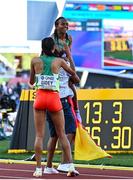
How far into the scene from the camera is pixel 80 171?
383 inches

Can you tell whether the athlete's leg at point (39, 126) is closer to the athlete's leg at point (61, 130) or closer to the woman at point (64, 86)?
the athlete's leg at point (61, 130)

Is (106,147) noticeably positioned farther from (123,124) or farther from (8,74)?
(8,74)

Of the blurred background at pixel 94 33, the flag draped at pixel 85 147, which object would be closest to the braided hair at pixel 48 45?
the flag draped at pixel 85 147

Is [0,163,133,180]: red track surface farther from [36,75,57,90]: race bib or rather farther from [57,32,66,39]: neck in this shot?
[57,32,66,39]: neck

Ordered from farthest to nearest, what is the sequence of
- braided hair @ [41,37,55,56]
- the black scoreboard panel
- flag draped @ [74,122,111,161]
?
the black scoreboard panel
flag draped @ [74,122,111,161]
braided hair @ [41,37,55,56]

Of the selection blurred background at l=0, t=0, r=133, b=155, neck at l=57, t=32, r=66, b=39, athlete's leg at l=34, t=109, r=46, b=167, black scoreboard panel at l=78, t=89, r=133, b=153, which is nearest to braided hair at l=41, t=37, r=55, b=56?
neck at l=57, t=32, r=66, b=39

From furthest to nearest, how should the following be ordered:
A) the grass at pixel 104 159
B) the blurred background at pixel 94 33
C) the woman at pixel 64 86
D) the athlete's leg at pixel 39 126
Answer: the blurred background at pixel 94 33 < the grass at pixel 104 159 < the woman at pixel 64 86 < the athlete's leg at pixel 39 126

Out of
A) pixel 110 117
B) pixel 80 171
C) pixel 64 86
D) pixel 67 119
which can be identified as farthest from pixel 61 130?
pixel 110 117

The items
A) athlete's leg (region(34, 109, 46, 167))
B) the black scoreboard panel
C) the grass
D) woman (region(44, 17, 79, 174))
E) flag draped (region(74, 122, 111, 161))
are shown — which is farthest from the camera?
the black scoreboard panel

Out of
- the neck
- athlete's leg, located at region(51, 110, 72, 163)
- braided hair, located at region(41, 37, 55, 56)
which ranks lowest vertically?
athlete's leg, located at region(51, 110, 72, 163)

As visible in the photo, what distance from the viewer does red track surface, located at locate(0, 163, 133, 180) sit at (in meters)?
8.80

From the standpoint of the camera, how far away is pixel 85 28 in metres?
50.9

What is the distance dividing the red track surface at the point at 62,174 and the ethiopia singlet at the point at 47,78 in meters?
1.19

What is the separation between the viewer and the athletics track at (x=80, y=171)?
882 cm
